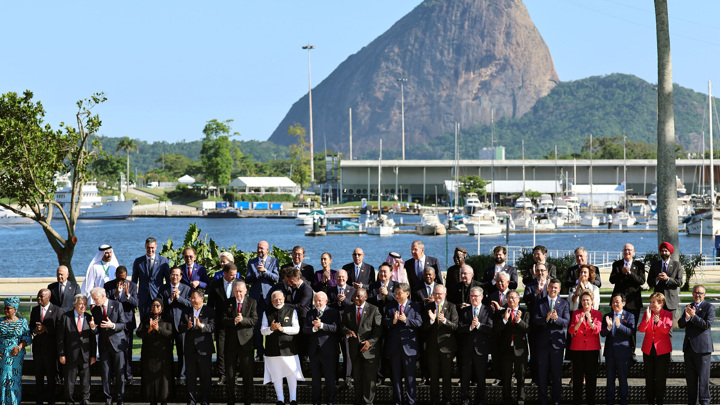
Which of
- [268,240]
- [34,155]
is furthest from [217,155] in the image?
[34,155]

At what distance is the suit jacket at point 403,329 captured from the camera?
11.0 m

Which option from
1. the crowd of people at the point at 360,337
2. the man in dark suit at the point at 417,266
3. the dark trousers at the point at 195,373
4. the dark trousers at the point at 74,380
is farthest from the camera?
the man in dark suit at the point at 417,266

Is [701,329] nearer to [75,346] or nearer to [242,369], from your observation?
[242,369]

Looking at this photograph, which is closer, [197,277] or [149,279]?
[197,277]

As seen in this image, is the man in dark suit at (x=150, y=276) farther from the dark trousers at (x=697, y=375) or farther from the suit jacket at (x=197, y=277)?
the dark trousers at (x=697, y=375)

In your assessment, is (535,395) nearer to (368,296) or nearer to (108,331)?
(368,296)

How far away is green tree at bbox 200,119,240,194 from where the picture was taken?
467 feet

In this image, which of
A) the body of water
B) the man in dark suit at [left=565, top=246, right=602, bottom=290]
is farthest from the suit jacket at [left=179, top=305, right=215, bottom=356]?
the body of water

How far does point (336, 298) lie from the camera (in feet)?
38.2

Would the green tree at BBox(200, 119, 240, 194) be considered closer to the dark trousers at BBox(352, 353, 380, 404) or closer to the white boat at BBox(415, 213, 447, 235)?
the white boat at BBox(415, 213, 447, 235)

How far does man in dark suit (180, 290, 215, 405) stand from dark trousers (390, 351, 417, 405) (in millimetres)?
2510

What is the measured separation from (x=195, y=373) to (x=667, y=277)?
689 centimetres

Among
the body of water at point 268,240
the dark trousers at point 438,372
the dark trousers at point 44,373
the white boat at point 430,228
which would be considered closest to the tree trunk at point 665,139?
the dark trousers at point 438,372

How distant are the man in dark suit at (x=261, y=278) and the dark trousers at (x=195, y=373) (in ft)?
3.46
